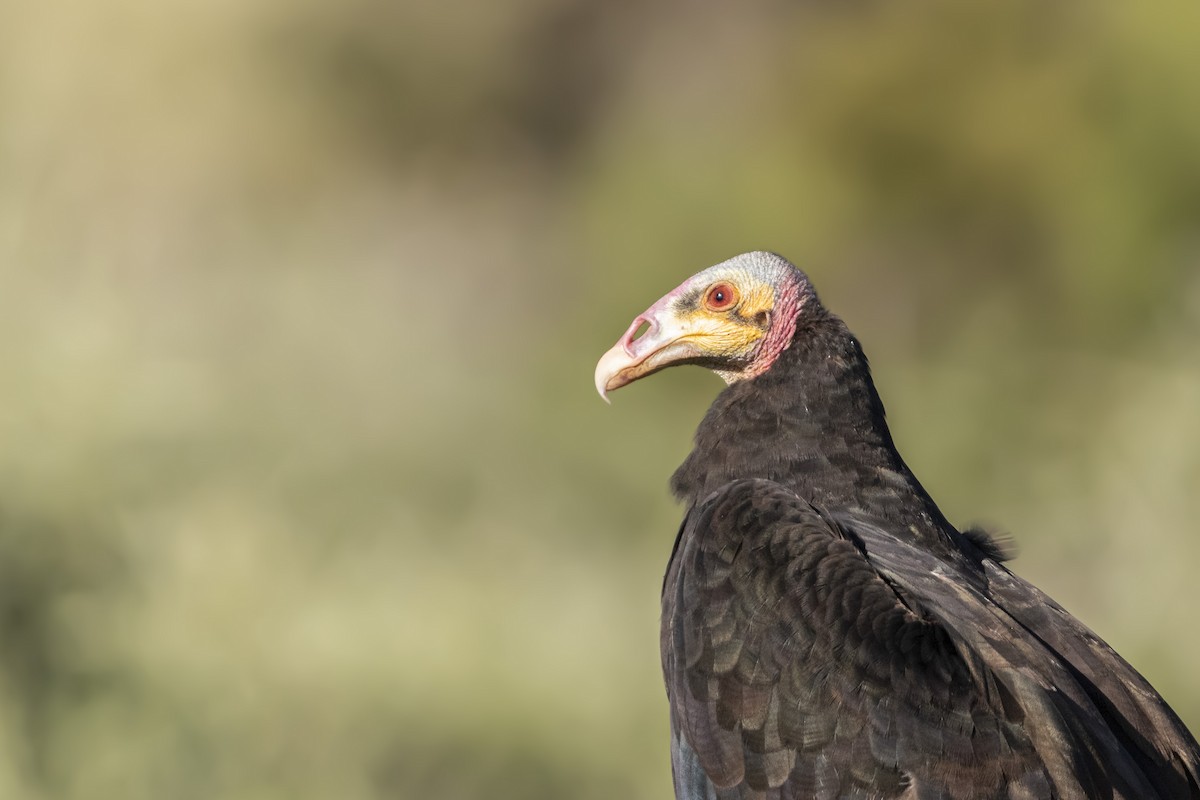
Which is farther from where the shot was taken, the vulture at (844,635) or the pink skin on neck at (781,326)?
the pink skin on neck at (781,326)

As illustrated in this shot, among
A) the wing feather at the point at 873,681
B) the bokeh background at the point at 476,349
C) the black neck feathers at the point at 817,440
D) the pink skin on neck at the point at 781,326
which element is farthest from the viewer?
the bokeh background at the point at 476,349

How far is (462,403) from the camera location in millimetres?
12188

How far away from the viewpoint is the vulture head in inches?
161

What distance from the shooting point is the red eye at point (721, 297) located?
4.11m

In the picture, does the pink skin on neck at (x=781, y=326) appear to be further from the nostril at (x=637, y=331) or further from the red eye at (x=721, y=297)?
the nostril at (x=637, y=331)

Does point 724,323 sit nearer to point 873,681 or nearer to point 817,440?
point 817,440

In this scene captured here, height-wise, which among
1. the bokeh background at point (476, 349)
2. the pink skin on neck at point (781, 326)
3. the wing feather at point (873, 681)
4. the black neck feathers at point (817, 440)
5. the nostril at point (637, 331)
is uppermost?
the bokeh background at point (476, 349)

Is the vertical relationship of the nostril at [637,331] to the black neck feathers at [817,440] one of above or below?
above

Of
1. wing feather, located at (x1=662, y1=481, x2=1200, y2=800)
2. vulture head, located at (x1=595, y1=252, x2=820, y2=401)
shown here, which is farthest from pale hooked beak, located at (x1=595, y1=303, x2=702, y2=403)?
wing feather, located at (x1=662, y1=481, x2=1200, y2=800)

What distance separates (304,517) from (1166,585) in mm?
6024

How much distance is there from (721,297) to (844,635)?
3.91 feet

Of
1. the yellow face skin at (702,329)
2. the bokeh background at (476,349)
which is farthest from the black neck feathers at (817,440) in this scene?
the bokeh background at (476,349)

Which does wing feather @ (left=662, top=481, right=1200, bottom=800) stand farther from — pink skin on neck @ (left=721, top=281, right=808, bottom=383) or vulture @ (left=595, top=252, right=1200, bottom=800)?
pink skin on neck @ (left=721, top=281, right=808, bottom=383)

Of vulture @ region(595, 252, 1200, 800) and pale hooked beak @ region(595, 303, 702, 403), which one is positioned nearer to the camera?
vulture @ region(595, 252, 1200, 800)
